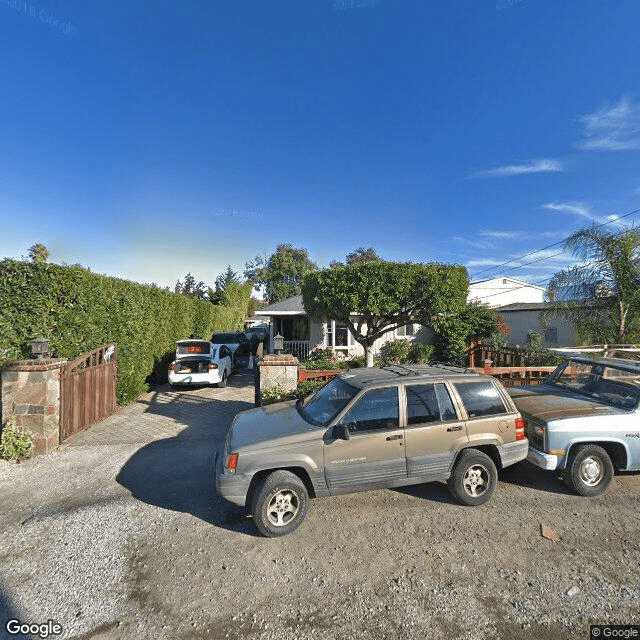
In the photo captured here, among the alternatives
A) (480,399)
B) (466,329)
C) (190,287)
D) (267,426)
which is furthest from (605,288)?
(190,287)

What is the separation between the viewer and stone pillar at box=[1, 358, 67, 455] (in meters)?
5.74

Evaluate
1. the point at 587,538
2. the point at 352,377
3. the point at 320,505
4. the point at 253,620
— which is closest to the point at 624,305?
the point at 587,538

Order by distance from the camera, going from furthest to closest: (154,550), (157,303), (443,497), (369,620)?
(157,303) → (443,497) → (154,550) → (369,620)

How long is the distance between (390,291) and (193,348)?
6824 mm

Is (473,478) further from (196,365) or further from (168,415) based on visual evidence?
(196,365)

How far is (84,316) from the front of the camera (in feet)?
23.9

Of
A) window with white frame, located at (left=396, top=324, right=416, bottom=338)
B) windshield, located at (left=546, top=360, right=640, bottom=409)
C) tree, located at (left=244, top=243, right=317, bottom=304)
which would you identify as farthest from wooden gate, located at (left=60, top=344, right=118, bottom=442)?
tree, located at (left=244, top=243, right=317, bottom=304)

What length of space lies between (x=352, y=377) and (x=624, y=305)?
10.5 m

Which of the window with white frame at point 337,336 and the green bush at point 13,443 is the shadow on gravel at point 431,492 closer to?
the green bush at point 13,443

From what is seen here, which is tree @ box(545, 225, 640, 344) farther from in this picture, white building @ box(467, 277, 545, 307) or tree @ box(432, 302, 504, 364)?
white building @ box(467, 277, 545, 307)

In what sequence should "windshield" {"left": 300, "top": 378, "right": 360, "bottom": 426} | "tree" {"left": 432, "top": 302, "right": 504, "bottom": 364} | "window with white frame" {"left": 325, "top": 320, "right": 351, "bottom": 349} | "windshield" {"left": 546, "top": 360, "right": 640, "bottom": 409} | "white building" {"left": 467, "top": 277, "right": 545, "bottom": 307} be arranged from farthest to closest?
"white building" {"left": 467, "top": 277, "right": 545, "bottom": 307}
"window with white frame" {"left": 325, "top": 320, "right": 351, "bottom": 349}
"tree" {"left": 432, "top": 302, "right": 504, "bottom": 364}
"windshield" {"left": 546, "top": 360, "right": 640, "bottom": 409}
"windshield" {"left": 300, "top": 378, "right": 360, "bottom": 426}

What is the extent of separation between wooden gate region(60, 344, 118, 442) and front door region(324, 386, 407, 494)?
5425 millimetres

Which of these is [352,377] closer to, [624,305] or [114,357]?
[114,357]

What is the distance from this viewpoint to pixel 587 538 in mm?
3686
